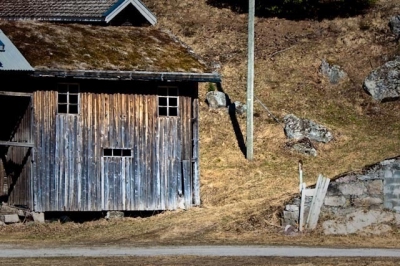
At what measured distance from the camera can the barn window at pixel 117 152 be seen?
1240 inches

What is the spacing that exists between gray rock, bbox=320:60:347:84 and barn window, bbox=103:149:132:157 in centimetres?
2043

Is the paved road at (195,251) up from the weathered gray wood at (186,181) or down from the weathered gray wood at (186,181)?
down

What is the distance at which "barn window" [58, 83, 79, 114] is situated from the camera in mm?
31031

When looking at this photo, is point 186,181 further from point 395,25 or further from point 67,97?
point 395,25

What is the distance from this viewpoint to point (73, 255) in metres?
21.9

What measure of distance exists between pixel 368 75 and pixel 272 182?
1482 cm

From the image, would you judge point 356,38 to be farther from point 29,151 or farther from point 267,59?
point 29,151

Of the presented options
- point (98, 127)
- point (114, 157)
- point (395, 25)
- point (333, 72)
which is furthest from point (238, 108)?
point (98, 127)

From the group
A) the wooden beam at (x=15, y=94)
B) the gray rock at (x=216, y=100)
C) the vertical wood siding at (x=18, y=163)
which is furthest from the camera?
the gray rock at (x=216, y=100)

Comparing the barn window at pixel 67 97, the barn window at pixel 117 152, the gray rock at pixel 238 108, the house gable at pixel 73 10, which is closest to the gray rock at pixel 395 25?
the gray rock at pixel 238 108

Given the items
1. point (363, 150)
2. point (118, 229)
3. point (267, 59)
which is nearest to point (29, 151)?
point (118, 229)

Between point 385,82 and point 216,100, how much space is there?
8.82 metres

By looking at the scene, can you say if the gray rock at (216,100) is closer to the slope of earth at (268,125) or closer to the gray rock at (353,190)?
the slope of earth at (268,125)

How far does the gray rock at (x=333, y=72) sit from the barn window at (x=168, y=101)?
62.2 feet
